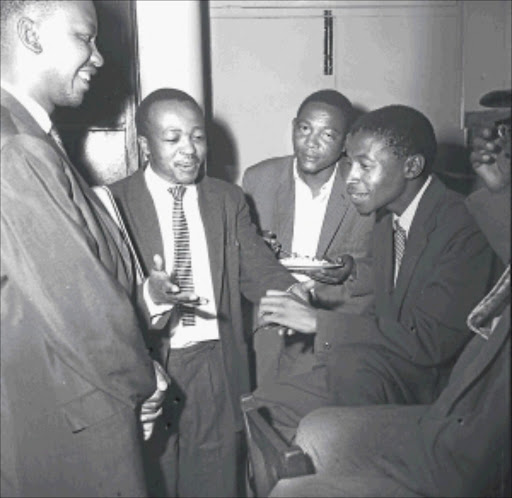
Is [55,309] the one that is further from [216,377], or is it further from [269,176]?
[269,176]

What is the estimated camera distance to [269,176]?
3.07 meters

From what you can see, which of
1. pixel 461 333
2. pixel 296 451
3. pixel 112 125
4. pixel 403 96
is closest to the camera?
pixel 296 451

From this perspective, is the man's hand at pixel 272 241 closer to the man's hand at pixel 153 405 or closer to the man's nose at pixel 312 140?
the man's nose at pixel 312 140

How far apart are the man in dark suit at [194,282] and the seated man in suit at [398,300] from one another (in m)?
0.34

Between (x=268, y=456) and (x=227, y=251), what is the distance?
1160mm

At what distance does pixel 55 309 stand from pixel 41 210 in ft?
0.74

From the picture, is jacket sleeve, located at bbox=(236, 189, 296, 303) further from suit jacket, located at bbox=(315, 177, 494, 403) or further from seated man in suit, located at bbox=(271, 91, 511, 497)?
seated man in suit, located at bbox=(271, 91, 511, 497)

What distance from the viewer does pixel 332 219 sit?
2.89 m

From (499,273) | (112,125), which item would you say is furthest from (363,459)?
(112,125)

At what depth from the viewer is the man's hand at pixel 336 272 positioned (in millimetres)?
2516

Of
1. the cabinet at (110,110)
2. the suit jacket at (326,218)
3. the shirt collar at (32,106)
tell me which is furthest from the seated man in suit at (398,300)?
the cabinet at (110,110)

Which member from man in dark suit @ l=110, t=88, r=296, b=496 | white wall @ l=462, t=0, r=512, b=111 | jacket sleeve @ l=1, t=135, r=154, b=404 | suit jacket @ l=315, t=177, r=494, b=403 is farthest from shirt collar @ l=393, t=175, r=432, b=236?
white wall @ l=462, t=0, r=512, b=111

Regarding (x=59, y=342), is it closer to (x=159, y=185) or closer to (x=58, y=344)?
(x=58, y=344)

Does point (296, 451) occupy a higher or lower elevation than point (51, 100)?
lower
